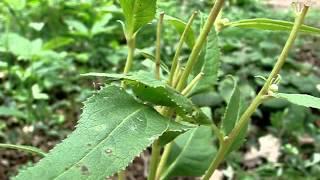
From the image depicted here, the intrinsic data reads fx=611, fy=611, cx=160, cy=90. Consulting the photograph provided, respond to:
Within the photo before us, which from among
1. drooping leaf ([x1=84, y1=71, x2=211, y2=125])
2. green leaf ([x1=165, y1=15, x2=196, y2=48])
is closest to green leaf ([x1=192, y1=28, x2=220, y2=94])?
green leaf ([x1=165, y1=15, x2=196, y2=48])

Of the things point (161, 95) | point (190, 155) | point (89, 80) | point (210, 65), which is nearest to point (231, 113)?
point (210, 65)

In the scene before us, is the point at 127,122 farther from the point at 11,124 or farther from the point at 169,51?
the point at 169,51

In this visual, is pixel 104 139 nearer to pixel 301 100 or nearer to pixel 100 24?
pixel 301 100

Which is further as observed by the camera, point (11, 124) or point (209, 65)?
point (11, 124)

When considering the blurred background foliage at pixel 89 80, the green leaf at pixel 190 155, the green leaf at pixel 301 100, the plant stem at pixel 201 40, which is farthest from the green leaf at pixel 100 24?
the green leaf at pixel 301 100

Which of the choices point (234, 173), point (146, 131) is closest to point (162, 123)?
point (146, 131)

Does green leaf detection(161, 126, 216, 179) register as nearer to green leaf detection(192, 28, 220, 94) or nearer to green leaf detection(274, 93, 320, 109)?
green leaf detection(192, 28, 220, 94)
